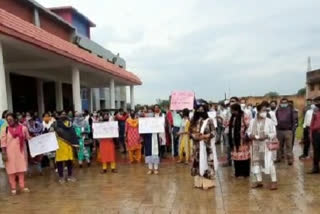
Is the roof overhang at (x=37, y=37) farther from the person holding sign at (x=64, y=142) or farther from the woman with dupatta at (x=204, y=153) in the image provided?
the woman with dupatta at (x=204, y=153)

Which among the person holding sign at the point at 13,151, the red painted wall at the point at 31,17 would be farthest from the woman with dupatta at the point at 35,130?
the red painted wall at the point at 31,17

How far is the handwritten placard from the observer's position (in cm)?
1307

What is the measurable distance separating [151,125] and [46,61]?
7.27 m

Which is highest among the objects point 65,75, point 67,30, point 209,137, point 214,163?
point 67,30

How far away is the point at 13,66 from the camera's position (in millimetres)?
17109

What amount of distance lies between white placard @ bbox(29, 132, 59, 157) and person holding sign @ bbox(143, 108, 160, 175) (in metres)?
2.22

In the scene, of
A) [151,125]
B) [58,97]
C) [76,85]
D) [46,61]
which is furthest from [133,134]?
[58,97]

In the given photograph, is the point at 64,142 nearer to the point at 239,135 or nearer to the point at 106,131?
the point at 106,131

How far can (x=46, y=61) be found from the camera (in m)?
16.0

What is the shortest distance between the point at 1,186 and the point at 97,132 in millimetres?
2450

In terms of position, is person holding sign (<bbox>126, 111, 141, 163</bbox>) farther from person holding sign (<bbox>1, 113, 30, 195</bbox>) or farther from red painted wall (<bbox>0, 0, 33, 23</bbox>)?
red painted wall (<bbox>0, 0, 33, 23</bbox>)

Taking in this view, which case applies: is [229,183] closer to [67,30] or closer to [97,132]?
[97,132]

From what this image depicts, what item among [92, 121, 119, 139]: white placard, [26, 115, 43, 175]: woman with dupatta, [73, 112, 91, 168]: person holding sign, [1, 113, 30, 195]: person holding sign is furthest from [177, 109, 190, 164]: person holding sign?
[1, 113, 30, 195]: person holding sign

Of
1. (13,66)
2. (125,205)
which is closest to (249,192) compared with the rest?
(125,205)
